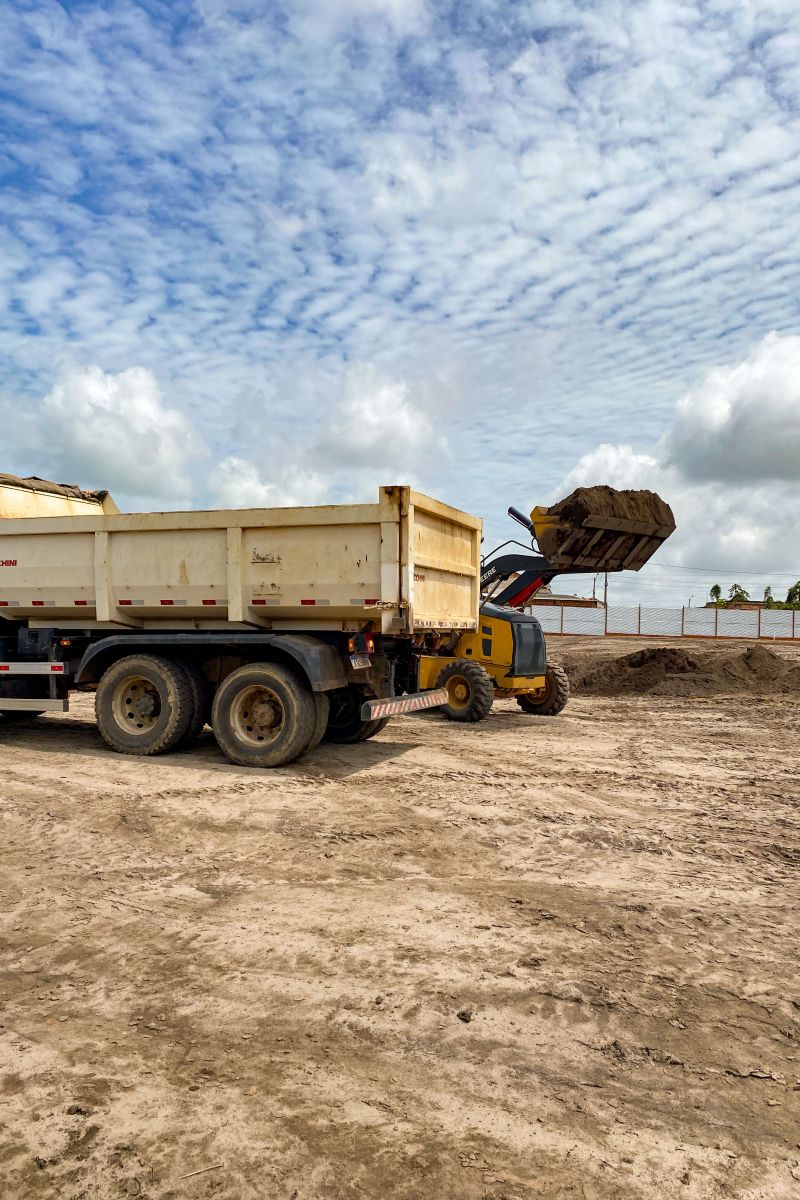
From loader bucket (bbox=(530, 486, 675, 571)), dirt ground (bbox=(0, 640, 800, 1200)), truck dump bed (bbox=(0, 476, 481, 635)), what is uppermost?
loader bucket (bbox=(530, 486, 675, 571))

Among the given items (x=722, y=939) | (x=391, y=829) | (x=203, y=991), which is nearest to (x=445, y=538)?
(x=391, y=829)

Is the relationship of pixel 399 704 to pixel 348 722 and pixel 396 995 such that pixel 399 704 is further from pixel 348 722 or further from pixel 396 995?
pixel 396 995

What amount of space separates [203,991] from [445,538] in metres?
6.41

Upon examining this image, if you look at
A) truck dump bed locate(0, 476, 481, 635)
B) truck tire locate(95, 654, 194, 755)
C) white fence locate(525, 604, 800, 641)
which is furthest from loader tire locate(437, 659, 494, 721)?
white fence locate(525, 604, 800, 641)

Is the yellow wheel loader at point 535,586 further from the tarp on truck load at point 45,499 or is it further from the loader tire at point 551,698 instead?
the tarp on truck load at point 45,499

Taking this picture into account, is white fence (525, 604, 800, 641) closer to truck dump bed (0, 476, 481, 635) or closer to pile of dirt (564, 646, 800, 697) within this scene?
pile of dirt (564, 646, 800, 697)

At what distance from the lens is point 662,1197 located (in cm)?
242

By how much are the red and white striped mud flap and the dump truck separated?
A: 0.09 feet

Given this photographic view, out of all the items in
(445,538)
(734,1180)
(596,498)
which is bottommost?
(734,1180)

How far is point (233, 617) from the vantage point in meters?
8.45

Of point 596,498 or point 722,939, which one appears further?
point 596,498

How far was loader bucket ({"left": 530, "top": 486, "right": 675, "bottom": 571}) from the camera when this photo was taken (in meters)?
12.9

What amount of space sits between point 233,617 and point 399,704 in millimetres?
1938

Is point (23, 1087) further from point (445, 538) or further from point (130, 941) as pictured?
point (445, 538)
